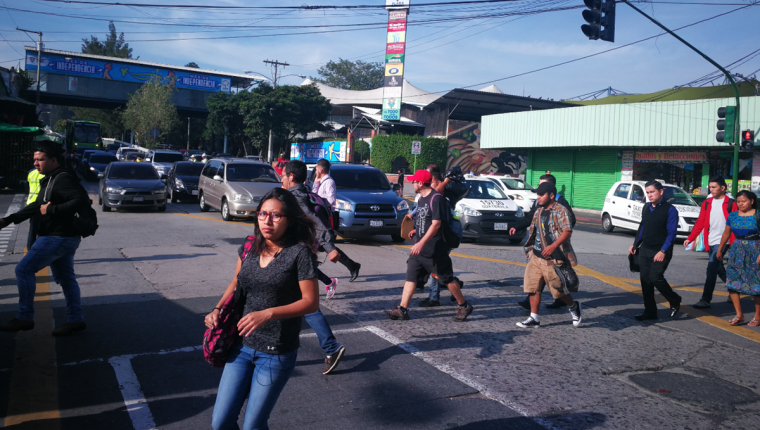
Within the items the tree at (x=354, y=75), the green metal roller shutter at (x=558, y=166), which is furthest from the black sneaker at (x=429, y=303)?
the tree at (x=354, y=75)

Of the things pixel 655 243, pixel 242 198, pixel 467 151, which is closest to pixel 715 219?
pixel 655 243

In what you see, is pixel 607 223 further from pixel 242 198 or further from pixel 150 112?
pixel 150 112

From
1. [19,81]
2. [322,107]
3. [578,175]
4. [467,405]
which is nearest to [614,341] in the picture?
[467,405]

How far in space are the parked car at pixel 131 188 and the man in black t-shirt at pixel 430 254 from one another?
12680 mm

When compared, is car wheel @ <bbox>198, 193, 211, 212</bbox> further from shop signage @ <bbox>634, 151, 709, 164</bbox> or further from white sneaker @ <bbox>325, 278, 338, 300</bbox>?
shop signage @ <bbox>634, 151, 709, 164</bbox>

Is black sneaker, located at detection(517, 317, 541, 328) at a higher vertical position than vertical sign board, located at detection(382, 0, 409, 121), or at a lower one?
lower

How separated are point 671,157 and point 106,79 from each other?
5455 centimetres

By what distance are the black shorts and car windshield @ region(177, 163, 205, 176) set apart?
17.3 metres

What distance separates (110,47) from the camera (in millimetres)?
93562

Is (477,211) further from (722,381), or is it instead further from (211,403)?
(211,403)

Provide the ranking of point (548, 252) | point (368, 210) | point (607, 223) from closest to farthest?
point (548, 252) < point (368, 210) < point (607, 223)

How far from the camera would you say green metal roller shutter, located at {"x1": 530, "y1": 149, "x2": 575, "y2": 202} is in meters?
31.4

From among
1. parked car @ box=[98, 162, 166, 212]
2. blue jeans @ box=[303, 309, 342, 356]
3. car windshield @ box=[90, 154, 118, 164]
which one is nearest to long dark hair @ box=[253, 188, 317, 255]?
blue jeans @ box=[303, 309, 342, 356]

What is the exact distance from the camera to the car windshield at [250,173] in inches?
670
